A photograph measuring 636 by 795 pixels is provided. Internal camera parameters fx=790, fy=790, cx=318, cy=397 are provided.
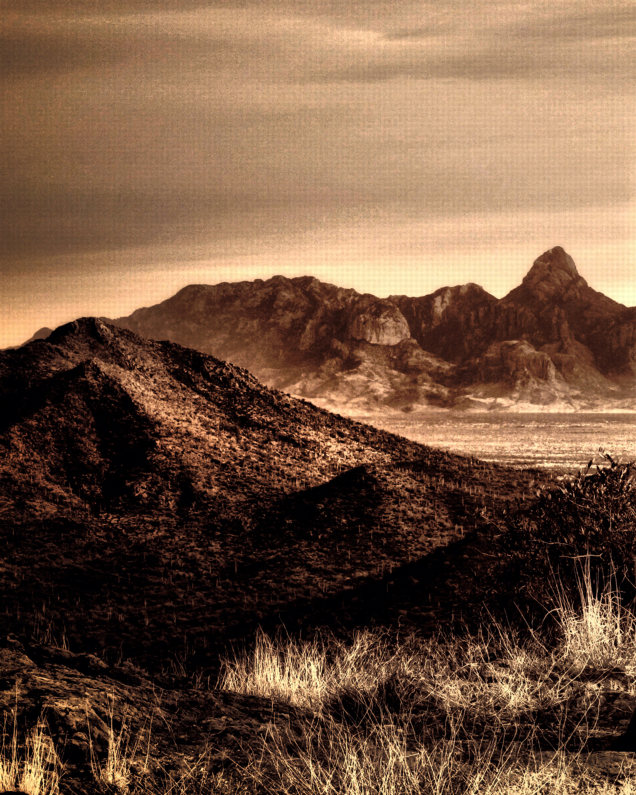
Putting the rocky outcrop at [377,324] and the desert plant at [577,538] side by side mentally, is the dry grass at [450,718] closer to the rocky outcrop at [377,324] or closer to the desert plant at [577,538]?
the desert plant at [577,538]

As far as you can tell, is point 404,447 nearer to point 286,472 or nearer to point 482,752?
point 286,472

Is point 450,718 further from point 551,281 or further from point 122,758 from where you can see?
point 551,281

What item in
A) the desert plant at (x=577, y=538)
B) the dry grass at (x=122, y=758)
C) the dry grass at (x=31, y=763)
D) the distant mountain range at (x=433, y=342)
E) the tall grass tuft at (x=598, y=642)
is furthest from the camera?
the distant mountain range at (x=433, y=342)

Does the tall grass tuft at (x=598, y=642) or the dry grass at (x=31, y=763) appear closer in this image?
the dry grass at (x=31, y=763)

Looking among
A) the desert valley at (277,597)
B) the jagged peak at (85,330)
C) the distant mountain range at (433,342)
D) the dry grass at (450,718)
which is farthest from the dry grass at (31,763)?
the distant mountain range at (433,342)

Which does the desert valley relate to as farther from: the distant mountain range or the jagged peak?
the distant mountain range

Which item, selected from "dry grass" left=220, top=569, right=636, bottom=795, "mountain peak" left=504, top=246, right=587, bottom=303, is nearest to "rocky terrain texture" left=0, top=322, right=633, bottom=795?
"dry grass" left=220, top=569, right=636, bottom=795
